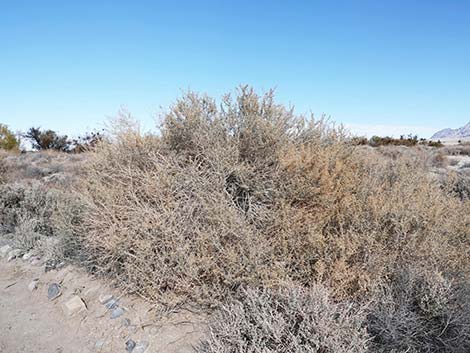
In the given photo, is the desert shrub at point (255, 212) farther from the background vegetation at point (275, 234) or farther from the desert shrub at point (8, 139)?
the desert shrub at point (8, 139)

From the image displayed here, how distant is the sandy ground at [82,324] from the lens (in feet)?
10.3

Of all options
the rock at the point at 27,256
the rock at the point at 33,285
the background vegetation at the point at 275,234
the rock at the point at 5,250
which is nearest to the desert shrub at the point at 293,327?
the background vegetation at the point at 275,234

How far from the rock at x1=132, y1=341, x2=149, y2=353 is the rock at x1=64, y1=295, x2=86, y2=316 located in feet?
3.53

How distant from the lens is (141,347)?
120 inches

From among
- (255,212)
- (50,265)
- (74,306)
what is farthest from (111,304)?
(255,212)

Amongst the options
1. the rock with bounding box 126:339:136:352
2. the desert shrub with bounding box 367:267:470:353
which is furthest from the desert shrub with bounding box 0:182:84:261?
the desert shrub with bounding box 367:267:470:353

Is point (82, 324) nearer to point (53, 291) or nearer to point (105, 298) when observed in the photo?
point (105, 298)

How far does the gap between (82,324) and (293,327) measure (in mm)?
2405

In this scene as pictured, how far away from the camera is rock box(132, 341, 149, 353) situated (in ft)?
9.90

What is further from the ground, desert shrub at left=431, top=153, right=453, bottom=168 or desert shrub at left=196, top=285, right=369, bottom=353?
desert shrub at left=431, top=153, right=453, bottom=168

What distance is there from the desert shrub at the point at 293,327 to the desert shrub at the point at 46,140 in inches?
1088

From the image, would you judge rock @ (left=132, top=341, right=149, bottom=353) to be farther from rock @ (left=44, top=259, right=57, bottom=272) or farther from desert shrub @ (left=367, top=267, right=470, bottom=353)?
rock @ (left=44, top=259, right=57, bottom=272)

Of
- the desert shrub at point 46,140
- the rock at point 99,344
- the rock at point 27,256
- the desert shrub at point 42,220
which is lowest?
the rock at point 99,344

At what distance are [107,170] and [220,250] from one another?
210 centimetres
